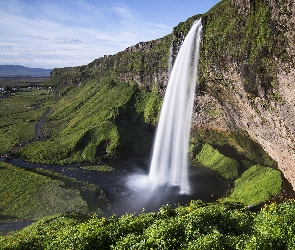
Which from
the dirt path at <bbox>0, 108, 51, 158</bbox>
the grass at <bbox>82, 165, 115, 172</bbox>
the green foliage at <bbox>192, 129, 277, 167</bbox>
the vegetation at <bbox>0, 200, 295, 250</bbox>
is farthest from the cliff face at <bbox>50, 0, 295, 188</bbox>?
the dirt path at <bbox>0, 108, 51, 158</bbox>

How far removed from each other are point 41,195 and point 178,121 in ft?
99.9

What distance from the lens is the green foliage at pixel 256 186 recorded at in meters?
38.4

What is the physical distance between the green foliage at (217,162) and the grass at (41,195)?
22460 mm

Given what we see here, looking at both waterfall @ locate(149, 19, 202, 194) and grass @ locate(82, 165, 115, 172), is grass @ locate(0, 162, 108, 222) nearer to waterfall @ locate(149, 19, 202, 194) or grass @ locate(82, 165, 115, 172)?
Answer: grass @ locate(82, 165, 115, 172)

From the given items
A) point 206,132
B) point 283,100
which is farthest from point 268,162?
point 283,100

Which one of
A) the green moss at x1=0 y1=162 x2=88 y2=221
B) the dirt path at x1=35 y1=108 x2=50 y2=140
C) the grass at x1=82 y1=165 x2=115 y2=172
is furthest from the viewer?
the dirt path at x1=35 y1=108 x2=50 y2=140

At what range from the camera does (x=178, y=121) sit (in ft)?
193

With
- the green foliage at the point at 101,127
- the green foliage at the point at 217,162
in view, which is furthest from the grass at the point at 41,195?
the green foliage at the point at 217,162

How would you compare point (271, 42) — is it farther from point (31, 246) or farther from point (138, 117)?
point (138, 117)

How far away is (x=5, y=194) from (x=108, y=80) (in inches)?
3023

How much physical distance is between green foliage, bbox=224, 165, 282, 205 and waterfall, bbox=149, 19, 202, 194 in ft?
28.2

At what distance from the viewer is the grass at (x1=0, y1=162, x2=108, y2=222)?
38.5m

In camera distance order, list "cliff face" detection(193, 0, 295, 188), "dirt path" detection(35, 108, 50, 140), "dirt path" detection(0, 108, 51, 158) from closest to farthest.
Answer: "cliff face" detection(193, 0, 295, 188), "dirt path" detection(0, 108, 51, 158), "dirt path" detection(35, 108, 50, 140)

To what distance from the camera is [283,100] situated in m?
34.5
